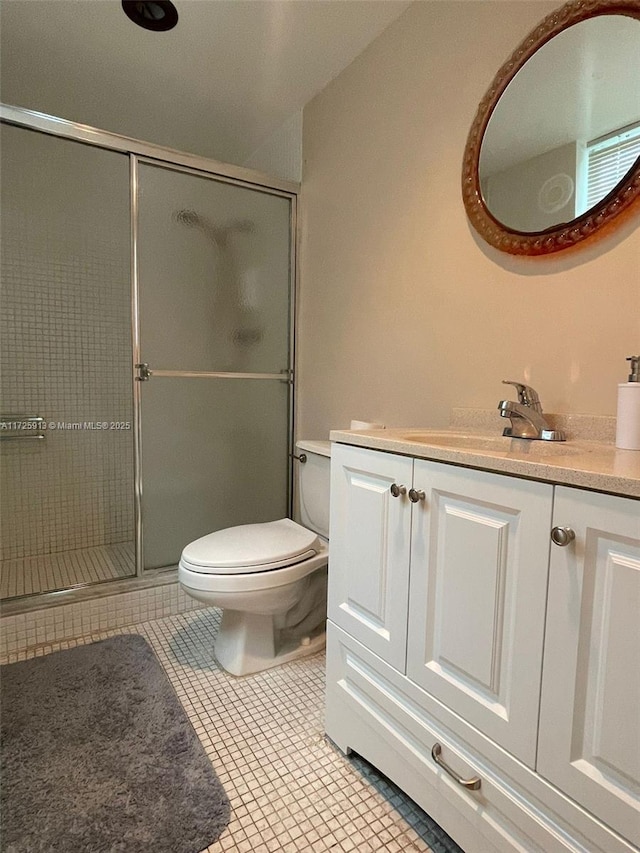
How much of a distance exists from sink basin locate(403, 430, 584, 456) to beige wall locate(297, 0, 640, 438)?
0.47ft

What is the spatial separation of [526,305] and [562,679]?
0.93 metres

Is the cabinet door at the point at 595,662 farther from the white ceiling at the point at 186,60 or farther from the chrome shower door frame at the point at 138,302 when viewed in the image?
the white ceiling at the point at 186,60

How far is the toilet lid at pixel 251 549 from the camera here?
149cm

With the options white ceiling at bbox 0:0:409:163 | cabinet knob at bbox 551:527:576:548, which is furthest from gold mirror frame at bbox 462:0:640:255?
cabinet knob at bbox 551:527:576:548

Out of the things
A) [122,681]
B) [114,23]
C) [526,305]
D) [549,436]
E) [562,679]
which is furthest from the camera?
[114,23]

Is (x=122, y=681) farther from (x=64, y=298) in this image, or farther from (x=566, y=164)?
(x=566, y=164)

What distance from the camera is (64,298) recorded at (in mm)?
1989

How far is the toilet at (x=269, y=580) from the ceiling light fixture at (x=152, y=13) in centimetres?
164

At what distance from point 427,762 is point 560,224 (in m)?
1.28

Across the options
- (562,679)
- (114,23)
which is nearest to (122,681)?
(562,679)

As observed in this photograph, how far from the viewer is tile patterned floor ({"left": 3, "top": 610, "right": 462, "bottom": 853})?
1.02m

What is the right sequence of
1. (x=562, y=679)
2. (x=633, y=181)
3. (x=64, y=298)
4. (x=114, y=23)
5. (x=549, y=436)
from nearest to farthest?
1. (x=562, y=679)
2. (x=633, y=181)
3. (x=549, y=436)
4. (x=114, y=23)
5. (x=64, y=298)

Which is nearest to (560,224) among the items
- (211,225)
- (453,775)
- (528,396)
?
(528,396)

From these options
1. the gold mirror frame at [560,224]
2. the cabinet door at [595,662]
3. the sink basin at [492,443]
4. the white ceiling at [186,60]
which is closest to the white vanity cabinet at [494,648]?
the cabinet door at [595,662]
